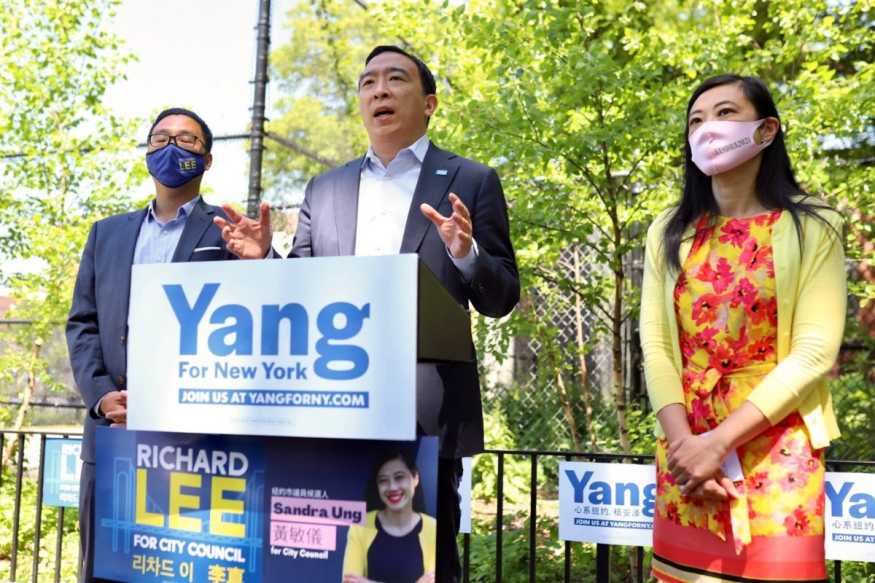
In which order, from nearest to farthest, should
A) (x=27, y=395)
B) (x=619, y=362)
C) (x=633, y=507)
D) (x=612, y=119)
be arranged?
(x=633, y=507) → (x=612, y=119) → (x=619, y=362) → (x=27, y=395)

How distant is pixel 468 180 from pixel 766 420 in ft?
3.41

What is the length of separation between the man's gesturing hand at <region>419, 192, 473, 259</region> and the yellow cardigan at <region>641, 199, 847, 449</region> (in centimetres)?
71

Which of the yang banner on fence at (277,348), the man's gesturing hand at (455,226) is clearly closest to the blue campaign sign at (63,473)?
the yang banner on fence at (277,348)

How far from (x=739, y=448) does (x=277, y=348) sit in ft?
4.05

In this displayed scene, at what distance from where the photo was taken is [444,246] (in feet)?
7.02

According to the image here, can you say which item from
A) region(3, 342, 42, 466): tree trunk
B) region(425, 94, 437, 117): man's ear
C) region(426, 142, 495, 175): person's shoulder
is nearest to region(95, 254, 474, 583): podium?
region(426, 142, 495, 175): person's shoulder

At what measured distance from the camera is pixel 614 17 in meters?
5.58

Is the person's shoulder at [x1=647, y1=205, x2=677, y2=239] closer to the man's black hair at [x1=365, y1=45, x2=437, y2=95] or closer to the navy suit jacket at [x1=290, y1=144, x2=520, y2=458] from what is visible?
the navy suit jacket at [x1=290, y1=144, x2=520, y2=458]

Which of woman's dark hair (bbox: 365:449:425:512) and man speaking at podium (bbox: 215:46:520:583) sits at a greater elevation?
man speaking at podium (bbox: 215:46:520:583)

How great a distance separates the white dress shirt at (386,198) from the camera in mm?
2219

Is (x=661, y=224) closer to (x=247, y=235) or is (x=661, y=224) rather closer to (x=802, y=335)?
(x=802, y=335)

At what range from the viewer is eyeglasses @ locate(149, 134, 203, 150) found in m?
2.90

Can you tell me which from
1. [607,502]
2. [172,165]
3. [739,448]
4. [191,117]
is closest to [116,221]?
[172,165]

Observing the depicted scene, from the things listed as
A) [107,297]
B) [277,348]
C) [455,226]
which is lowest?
[277,348]
